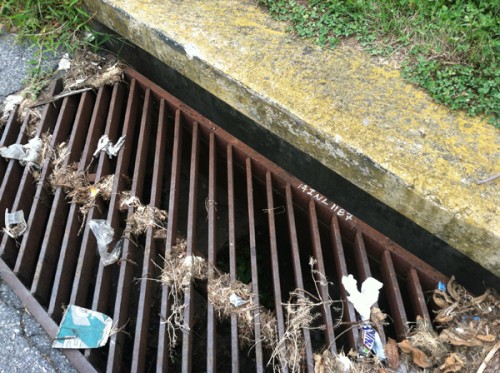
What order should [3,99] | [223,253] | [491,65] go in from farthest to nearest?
[223,253]
[3,99]
[491,65]

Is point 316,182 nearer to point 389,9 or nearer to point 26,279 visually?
point 389,9

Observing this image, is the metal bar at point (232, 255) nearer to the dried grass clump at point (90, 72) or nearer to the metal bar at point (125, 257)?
the metal bar at point (125, 257)

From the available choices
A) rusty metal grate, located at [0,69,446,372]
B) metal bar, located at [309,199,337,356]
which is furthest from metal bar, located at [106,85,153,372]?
metal bar, located at [309,199,337,356]

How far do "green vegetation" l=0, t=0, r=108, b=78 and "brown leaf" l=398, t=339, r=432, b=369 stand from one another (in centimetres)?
236

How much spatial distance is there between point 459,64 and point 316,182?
33.0 inches

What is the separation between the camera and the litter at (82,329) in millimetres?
1906

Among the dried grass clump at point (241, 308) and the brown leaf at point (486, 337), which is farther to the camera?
the dried grass clump at point (241, 308)

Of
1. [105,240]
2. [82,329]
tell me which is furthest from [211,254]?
[82,329]

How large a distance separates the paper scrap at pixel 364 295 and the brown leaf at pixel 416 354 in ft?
0.59

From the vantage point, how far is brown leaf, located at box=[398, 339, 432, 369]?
67.0 inches

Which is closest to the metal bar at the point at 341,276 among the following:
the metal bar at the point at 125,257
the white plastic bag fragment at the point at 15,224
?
the metal bar at the point at 125,257

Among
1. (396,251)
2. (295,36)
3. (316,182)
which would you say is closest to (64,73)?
(295,36)

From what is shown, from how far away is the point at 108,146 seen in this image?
8.16ft

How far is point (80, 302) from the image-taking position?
204cm
